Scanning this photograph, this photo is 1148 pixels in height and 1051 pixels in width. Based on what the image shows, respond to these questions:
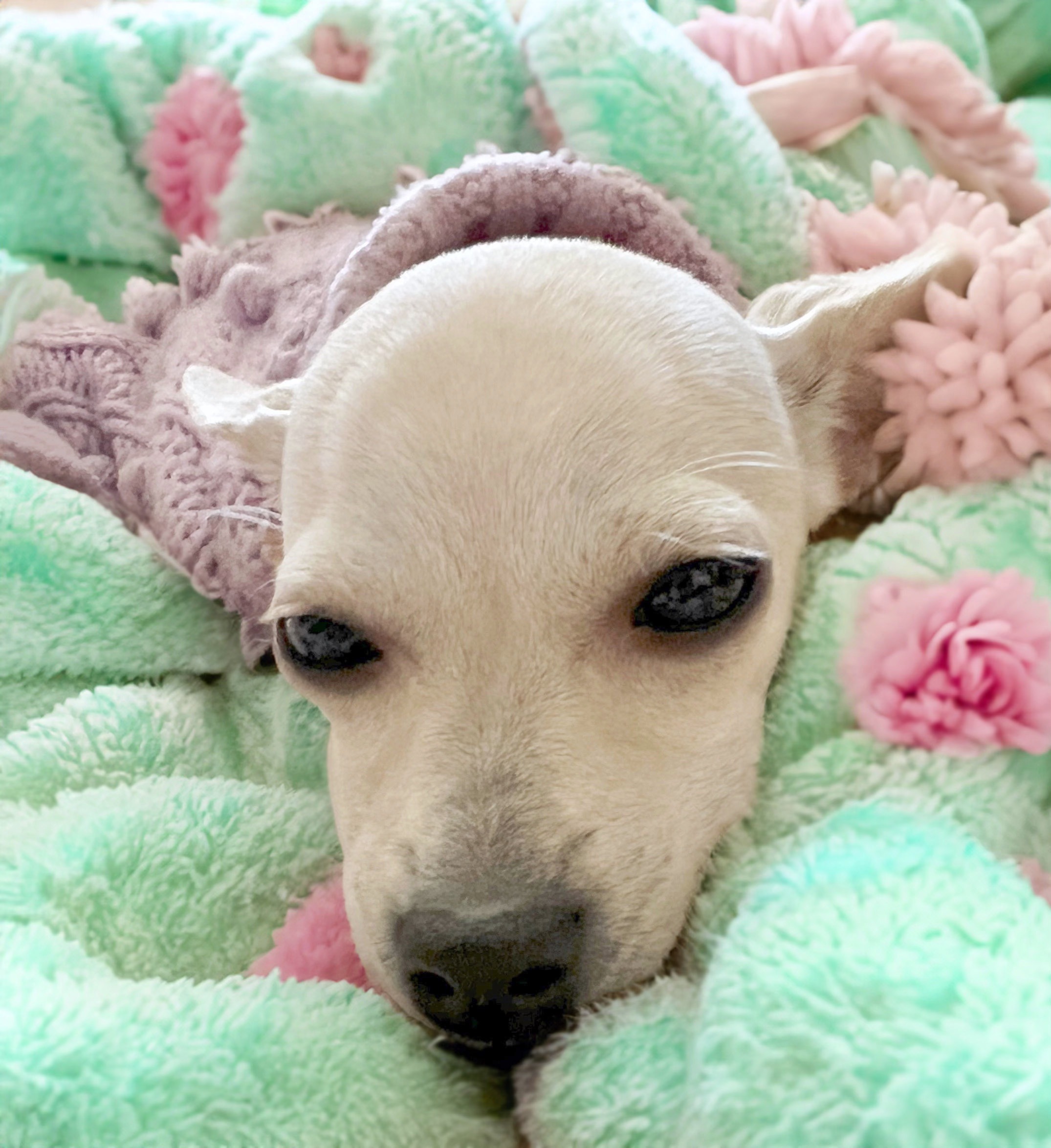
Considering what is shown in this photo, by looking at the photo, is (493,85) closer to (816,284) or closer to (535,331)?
(816,284)

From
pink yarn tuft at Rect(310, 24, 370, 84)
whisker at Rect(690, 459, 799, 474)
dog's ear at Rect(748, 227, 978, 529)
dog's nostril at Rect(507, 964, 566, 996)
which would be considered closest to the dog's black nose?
dog's nostril at Rect(507, 964, 566, 996)

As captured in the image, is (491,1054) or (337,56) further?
(337,56)

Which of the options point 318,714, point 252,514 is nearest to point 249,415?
point 252,514

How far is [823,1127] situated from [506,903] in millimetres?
280

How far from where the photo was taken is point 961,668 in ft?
3.19

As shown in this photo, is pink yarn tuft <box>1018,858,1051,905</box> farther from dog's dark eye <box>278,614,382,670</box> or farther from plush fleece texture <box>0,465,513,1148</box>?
dog's dark eye <box>278,614,382,670</box>

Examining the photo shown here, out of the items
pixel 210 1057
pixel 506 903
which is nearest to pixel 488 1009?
pixel 506 903

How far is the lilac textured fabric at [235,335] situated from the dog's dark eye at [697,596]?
540 millimetres

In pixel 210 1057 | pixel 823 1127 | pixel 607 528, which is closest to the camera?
pixel 823 1127

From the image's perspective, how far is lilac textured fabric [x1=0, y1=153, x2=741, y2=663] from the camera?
134 cm

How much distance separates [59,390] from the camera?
1865mm

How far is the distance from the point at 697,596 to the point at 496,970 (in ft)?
1.19

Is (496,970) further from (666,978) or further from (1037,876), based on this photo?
(1037,876)

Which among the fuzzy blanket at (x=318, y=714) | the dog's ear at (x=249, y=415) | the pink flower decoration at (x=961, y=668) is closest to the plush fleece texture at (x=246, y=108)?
the fuzzy blanket at (x=318, y=714)
